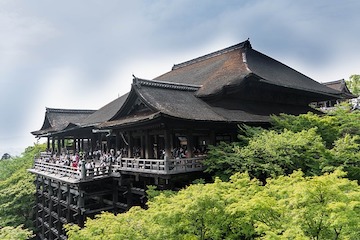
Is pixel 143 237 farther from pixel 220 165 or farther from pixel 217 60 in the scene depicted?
pixel 217 60

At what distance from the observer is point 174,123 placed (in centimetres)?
1559

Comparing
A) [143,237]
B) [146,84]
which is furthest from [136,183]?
[143,237]

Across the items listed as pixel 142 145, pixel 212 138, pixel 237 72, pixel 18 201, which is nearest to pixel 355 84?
pixel 237 72

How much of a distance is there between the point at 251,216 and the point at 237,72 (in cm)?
1429

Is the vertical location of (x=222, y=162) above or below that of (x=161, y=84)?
below

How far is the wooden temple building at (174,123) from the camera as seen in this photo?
15.9m

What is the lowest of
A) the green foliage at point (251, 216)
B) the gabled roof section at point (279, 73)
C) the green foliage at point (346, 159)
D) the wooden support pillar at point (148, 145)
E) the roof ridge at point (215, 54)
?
the green foliage at point (251, 216)

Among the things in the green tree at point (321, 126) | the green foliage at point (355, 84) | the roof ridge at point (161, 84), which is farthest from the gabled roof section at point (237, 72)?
the green foliage at point (355, 84)

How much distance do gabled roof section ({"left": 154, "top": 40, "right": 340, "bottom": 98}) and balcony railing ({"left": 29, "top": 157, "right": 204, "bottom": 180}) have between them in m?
6.28

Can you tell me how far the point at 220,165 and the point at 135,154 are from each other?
786 centimetres

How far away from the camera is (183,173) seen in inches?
595

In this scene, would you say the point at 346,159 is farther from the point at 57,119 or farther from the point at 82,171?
the point at 57,119

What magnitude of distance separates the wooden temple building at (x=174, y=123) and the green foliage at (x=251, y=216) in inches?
214

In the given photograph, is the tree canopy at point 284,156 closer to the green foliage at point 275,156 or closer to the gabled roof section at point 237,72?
the green foliage at point 275,156
